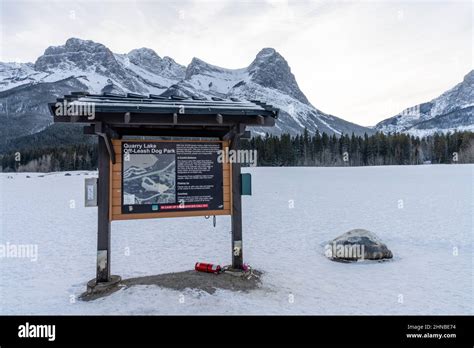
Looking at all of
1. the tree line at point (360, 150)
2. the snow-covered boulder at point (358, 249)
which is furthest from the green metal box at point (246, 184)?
the tree line at point (360, 150)

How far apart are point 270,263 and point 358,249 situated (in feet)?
9.60

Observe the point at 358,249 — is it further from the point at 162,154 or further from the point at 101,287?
the point at 101,287

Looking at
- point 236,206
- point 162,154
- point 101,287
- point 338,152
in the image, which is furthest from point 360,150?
point 101,287

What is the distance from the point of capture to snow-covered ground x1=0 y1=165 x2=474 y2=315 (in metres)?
7.01

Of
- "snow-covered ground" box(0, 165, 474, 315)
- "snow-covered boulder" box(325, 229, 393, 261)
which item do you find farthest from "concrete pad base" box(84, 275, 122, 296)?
"snow-covered boulder" box(325, 229, 393, 261)

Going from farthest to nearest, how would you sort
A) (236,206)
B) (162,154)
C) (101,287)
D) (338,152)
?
(338,152), (236,206), (162,154), (101,287)

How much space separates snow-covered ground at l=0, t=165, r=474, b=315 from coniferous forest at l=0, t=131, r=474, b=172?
275ft

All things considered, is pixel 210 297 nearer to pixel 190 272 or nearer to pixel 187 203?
pixel 190 272

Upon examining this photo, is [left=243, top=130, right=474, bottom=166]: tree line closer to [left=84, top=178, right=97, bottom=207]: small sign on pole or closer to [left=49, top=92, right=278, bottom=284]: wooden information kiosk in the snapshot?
[left=49, top=92, right=278, bottom=284]: wooden information kiosk

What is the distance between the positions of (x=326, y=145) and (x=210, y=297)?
4349 inches

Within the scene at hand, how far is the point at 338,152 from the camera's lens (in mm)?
110062

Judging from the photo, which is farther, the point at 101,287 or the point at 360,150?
the point at 360,150

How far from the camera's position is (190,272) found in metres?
8.77
